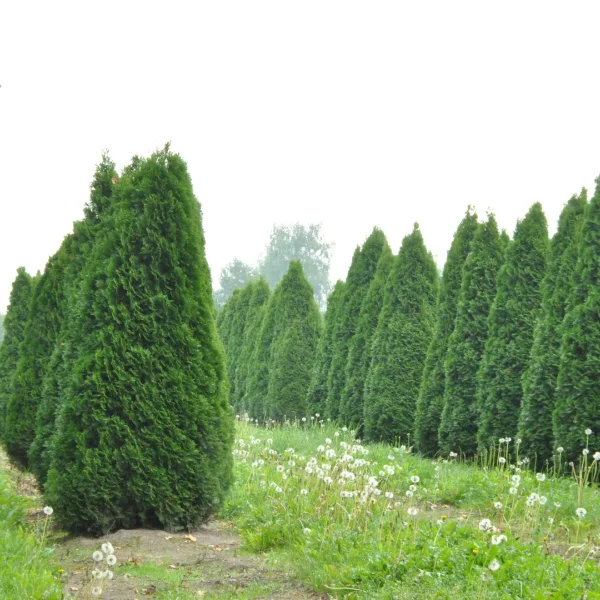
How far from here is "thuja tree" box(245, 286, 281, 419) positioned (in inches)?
776

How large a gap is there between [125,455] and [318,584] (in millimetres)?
2315

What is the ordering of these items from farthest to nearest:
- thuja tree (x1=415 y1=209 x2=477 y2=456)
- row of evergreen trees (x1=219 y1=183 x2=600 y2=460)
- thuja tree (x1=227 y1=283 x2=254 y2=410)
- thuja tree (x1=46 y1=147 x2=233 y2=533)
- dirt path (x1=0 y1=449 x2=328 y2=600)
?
1. thuja tree (x1=227 y1=283 x2=254 y2=410)
2. thuja tree (x1=415 y1=209 x2=477 y2=456)
3. row of evergreen trees (x1=219 y1=183 x2=600 y2=460)
4. thuja tree (x1=46 y1=147 x2=233 y2=533)
5. dirt path (x1=0 y1=449 x2=328 y2=600)

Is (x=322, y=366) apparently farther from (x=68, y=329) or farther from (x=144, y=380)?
(x=144, y=380)

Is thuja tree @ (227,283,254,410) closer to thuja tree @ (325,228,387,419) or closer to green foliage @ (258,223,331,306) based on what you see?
thuja tree @ (325,228,387,419)

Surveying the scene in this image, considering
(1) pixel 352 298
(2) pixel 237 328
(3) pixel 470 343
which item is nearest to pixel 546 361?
(3) pixel 470 343

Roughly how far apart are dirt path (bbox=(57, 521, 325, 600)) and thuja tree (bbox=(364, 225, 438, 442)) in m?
7.42

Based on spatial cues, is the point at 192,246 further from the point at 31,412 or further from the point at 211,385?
the point at 31,412

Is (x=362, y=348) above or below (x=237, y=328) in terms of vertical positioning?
below

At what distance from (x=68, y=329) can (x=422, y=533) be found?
4.68 meters

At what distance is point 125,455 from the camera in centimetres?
613

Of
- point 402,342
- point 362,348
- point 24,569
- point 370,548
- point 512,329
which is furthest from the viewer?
point 362,348

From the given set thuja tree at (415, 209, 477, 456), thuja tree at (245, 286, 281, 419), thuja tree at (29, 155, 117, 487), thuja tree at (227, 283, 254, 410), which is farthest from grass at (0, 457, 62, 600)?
thuja tree at (227, 283, 254, 410)

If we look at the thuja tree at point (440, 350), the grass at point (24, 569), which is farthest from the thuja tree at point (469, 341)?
the grass at point (24, 569)

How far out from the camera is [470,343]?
38.8 ft
